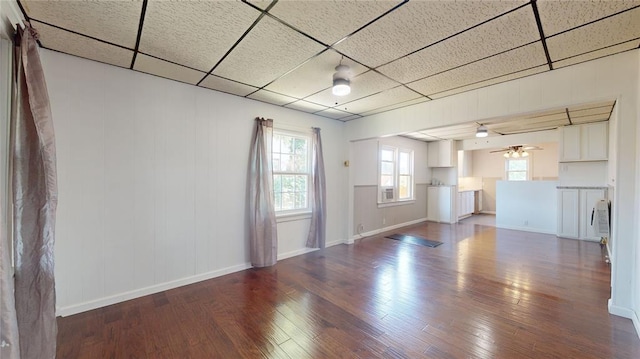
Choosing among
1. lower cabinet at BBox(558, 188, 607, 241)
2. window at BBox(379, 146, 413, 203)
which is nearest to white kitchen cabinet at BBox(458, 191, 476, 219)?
window at BBox(379, 146, 413, 203)

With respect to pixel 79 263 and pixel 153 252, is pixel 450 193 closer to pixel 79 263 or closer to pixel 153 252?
pixel 153 252

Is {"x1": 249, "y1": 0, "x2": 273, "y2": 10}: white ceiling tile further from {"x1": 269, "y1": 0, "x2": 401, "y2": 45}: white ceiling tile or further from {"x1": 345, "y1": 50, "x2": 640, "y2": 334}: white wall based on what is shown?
{"x1": 345, "y1": 50, "x2": 640, "y2": 334}: white wall

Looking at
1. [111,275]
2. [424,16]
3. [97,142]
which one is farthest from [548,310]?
[97,142]

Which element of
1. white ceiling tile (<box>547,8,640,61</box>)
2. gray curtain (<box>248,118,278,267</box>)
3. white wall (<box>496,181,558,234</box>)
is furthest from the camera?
white wall (<box>496,181,558,234</box>)

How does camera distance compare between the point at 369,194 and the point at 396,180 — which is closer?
the point at 369,194

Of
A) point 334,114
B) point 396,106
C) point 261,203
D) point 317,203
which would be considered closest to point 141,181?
point 261,203

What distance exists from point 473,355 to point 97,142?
384cm

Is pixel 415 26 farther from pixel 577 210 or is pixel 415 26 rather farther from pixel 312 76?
Result: pixel 577 210

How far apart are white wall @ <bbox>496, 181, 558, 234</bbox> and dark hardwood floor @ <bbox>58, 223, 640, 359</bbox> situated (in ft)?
7.69

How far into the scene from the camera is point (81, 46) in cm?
224

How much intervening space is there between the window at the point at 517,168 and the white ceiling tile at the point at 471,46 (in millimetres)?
7622

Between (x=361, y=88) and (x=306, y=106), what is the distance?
112cm

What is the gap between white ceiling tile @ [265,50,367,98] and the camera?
245cm

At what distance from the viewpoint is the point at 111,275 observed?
2.62 metres
